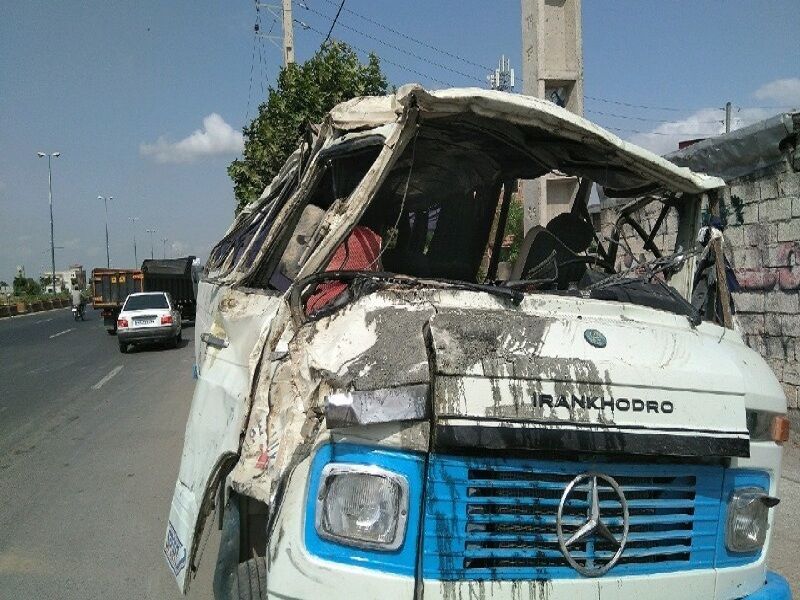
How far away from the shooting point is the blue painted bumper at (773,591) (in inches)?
93.9

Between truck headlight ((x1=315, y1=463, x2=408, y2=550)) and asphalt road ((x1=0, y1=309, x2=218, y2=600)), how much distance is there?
240 cm

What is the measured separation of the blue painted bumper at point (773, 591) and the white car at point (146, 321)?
18.3 meters

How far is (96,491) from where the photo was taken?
5840mm

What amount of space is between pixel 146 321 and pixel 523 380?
728 inches

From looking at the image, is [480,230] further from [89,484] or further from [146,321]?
[146,321]

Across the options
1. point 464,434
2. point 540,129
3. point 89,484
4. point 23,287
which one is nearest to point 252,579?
point 464,434

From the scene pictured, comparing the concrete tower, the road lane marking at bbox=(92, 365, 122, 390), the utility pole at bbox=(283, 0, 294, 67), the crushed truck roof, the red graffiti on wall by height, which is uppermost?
the utility pole at bbox=(283, 0, 294, 67)

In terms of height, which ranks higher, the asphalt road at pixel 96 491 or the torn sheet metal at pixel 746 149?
the torn sheet metal at pixel 746 149

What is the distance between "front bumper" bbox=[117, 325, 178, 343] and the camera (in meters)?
18.7

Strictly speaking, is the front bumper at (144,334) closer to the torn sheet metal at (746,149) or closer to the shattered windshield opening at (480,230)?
the torn sheet metal at (746,149)

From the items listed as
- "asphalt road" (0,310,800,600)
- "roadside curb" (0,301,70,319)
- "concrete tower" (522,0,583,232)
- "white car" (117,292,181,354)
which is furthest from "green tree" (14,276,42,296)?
"concrete tower" (522,0,583,232)

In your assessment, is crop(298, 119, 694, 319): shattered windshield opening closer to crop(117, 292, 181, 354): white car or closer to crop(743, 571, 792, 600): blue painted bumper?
crop(743, 571, 792, 600): blue painted bumper

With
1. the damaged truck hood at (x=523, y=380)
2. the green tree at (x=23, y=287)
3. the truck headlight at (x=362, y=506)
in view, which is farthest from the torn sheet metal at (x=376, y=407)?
the green tree at (x=23, y=287)

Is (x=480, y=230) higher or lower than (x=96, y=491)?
higher
